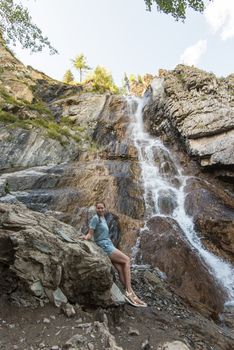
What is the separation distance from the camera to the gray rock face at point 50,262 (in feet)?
22.7

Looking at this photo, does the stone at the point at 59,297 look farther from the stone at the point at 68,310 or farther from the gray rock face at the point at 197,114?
the gray rock face at the point at 197,114

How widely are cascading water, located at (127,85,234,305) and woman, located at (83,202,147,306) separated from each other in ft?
17.1

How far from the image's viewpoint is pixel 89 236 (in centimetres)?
834

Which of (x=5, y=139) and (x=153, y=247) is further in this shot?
(x=5, y=139)

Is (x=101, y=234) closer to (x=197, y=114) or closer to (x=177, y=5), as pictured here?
(x=177, y=5)

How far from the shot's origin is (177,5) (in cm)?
1014

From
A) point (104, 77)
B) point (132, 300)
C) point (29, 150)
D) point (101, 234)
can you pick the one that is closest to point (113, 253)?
point (101, 234)

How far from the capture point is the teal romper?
845 cm

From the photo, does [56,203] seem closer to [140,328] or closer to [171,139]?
[140,328]

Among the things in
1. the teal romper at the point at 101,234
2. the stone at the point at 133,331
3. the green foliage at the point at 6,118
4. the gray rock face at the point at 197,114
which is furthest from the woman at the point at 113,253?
Result: the green foliage at the point at 6,118

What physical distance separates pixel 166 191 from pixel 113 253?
36.3 feet

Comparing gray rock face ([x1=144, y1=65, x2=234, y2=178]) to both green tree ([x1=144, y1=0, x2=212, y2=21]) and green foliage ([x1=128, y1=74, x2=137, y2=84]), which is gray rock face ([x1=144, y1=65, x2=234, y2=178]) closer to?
green tree ([x1=144, y1=0, x2=212, y2=21])

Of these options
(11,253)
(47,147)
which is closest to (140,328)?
(11,253)

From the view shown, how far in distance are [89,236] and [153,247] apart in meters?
5.79
